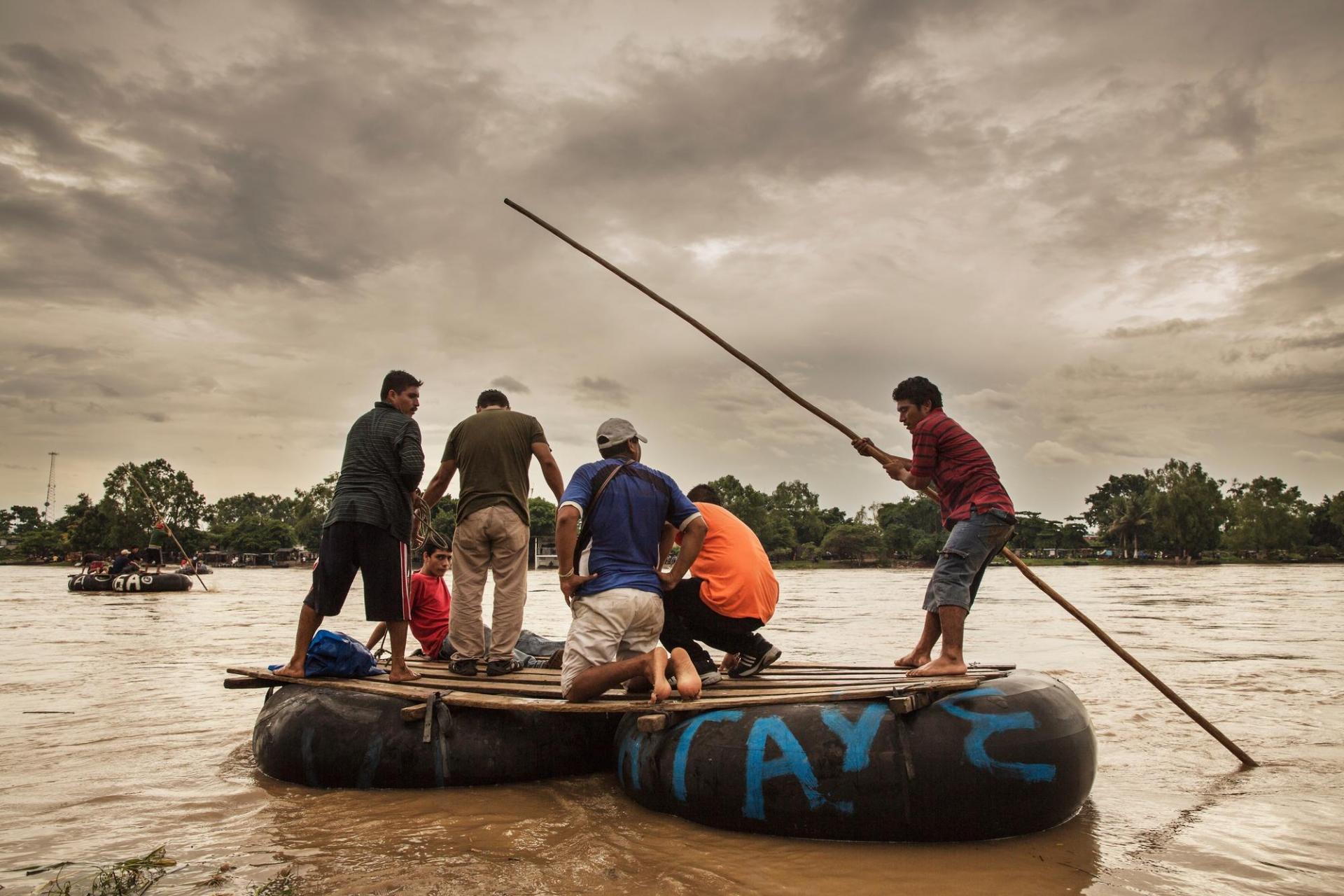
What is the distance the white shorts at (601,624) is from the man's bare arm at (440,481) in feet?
6.77

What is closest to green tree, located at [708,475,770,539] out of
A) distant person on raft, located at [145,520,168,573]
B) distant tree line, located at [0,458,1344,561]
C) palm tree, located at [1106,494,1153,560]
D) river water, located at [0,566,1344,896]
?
distant tree line, located at [0,458,1344,561]

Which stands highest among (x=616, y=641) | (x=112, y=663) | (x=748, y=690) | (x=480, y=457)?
(x=480, y=457)

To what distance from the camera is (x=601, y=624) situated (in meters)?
4.68

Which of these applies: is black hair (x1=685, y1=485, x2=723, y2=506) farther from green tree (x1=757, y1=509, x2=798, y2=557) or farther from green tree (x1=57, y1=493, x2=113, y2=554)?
green tree (x1=57, y1=493, x2=113, y2=554)

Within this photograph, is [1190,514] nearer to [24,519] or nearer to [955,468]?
[955,468]

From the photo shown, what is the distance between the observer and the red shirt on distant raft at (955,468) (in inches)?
196

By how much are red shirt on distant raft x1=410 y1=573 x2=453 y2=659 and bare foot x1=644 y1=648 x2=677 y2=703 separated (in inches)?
136

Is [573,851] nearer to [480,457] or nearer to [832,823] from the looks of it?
[832,823]

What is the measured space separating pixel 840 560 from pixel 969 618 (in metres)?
80.0

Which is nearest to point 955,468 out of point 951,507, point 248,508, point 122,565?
point 951,507

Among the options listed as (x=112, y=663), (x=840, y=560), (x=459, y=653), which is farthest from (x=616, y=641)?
(x=840, y=560)

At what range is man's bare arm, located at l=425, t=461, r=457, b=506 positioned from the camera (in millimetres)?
6348

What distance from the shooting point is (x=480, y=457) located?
6.11m

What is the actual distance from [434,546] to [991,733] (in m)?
5.26
